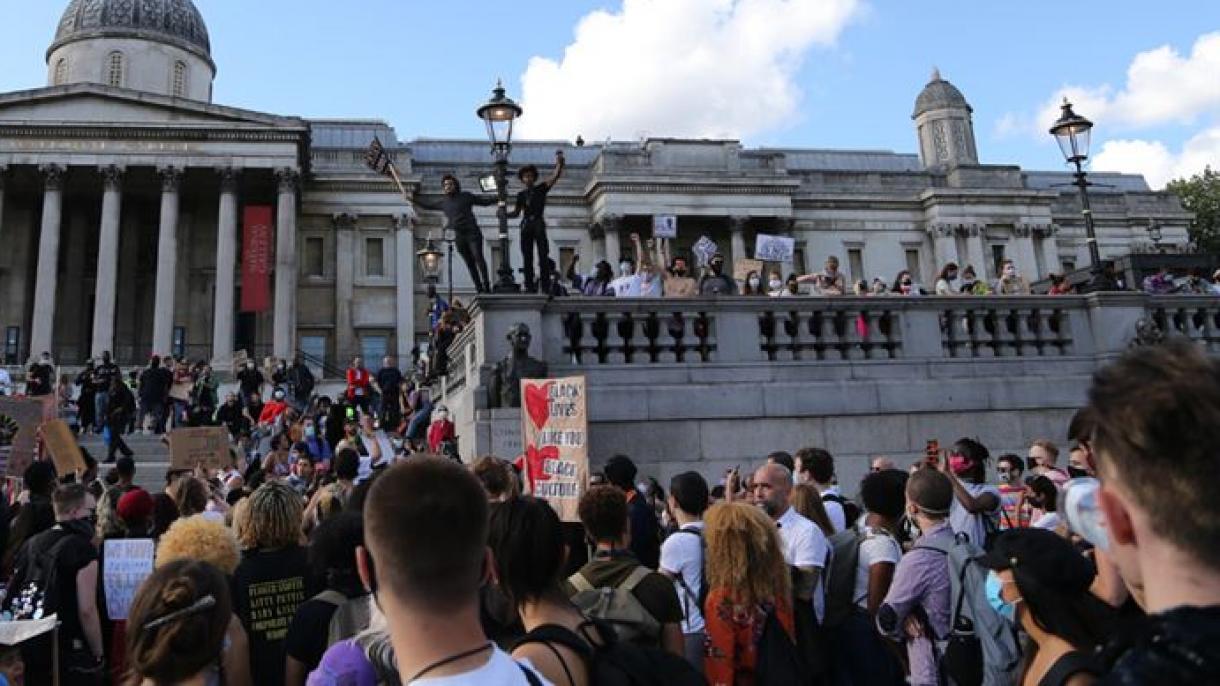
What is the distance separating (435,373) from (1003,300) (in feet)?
33.0

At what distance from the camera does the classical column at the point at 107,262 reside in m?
40.2

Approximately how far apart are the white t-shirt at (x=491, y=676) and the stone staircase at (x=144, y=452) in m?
18.7

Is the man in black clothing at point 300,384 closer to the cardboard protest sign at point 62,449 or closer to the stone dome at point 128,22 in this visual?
the cardboard protest sign at point 62,449

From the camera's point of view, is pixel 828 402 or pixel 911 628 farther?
pixel 828 402

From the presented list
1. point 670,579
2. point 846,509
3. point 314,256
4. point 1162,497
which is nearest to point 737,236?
Result: point 314,256

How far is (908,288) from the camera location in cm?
1717

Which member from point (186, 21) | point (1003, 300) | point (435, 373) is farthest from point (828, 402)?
point (186, 21)

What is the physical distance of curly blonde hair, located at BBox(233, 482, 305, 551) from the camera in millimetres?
4570

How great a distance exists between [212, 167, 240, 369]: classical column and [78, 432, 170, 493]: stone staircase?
18.4 meters

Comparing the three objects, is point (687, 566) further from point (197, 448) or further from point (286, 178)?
point (286, 178)

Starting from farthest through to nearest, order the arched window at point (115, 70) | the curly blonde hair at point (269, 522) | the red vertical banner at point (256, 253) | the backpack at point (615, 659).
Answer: the arched window at point (115, 70) → the red vertical banner at point (256, 253) → the curly blonde hair at point (269, 522) → the backpack at point (615, 659)

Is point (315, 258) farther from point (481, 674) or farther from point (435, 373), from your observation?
point (481, 674)

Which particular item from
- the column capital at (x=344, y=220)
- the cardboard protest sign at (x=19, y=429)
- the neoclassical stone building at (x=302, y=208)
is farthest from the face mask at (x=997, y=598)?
the column capital at (x=344, y=220)

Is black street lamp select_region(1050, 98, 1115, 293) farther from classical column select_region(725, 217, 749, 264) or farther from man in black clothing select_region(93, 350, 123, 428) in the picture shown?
classical column select_region(725, 217, 749, 264)
